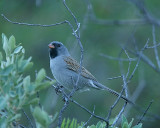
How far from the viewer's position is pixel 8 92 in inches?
104

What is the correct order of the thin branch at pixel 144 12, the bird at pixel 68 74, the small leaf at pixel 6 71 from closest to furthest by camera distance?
1. the small leaf at pixel 6 71
2. the thin branch at pixel 144 12
3. the bird at pixel 68 74

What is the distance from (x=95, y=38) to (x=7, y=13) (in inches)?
98.3

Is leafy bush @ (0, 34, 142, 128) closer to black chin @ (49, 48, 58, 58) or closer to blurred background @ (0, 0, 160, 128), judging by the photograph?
black chin @ (49, 48, 58, 58)

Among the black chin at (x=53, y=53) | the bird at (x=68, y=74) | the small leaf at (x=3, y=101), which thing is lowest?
the bird at (x=68, y=74)

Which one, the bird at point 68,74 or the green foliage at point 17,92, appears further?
the bird at point 68,74

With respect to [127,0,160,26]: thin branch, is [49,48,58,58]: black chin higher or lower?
lower

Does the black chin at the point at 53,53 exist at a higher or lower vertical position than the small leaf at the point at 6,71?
lower

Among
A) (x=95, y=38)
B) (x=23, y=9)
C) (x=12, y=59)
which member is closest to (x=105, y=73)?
(x=95, y=38)

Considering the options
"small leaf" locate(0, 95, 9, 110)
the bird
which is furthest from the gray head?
"small leaf" locate(0, 95, 9, 110)

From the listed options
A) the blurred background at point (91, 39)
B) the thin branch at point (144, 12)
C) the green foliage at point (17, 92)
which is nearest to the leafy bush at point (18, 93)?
the green foliage at point (17, 92)

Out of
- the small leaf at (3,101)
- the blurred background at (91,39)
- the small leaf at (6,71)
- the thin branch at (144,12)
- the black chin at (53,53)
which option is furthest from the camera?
the blurred background at (91,39)

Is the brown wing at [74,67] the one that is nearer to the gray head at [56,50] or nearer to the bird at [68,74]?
the bird at [68,74]

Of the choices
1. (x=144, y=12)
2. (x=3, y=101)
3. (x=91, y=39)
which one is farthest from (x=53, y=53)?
(x=3, y=101)

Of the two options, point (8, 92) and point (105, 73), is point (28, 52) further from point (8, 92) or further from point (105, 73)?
point (8, 92)
